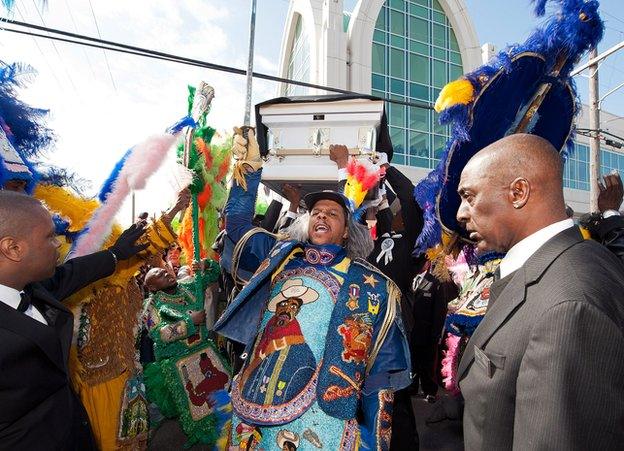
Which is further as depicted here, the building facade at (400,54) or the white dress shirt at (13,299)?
the building facade at (400,54)

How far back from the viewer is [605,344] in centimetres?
97

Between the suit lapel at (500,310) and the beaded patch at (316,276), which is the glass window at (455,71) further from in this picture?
the suit lapel at (500,310)

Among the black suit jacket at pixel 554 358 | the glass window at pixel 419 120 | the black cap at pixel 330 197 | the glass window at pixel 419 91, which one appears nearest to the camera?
the black suit jacket at pixel 554 358

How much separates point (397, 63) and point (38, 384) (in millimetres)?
19527

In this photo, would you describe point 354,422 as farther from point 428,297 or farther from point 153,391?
point 428,297

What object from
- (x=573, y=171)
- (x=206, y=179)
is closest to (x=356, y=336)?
(x=206, y=179)

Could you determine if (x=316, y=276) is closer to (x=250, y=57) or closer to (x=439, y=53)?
(x=250, y=57)

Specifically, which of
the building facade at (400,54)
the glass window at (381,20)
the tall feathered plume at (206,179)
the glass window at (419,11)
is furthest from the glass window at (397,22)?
the tall feathered plume at (206,179)

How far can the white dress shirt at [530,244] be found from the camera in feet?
4.21

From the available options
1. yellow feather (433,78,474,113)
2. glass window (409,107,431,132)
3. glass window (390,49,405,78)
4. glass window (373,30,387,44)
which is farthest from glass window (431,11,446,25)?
yellow feather (433,78,474,113)

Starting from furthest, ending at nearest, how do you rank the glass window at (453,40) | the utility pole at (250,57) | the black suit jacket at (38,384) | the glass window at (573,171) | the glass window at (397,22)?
the glass window at (573,171) < the glass window at (453,40) < the glass window at (397,22) < the utility pole at (250,57) < the black suit jacket at (38,384)

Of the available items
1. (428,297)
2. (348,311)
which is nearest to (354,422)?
(348,311)

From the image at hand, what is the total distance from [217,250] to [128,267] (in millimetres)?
1539

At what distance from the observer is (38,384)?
1752 millimetres
